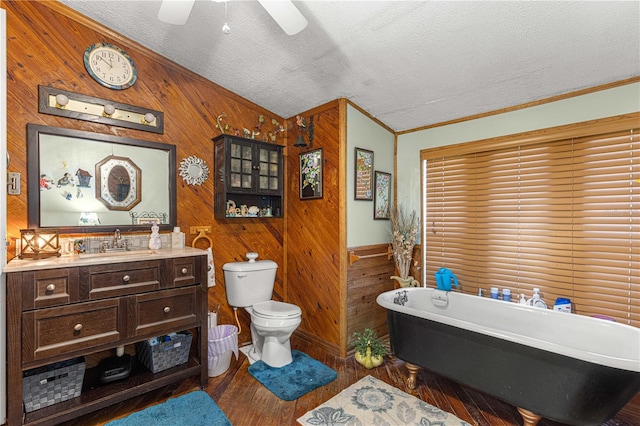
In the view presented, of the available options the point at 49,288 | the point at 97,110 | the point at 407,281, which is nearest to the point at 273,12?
the point at 97,110

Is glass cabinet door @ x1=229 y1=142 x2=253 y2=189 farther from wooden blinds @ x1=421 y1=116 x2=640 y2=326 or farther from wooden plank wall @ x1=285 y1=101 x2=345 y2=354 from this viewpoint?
wooden blinds @ x1=421 y1=116 x2=640 y2=326

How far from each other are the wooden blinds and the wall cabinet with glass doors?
5.20 ft

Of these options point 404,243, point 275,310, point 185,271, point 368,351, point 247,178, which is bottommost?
point 368,351

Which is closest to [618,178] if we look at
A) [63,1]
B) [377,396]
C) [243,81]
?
[377,396]

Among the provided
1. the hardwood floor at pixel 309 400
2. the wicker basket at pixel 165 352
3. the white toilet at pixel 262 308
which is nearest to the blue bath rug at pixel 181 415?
the hardwood floor at pixel 309 400

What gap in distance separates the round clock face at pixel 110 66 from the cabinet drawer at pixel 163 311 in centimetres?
164

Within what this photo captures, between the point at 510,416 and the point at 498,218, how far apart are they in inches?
60.5

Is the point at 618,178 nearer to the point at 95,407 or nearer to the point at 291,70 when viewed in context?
the point at 291,70

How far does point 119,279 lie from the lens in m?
1.99

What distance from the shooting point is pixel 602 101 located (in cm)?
224

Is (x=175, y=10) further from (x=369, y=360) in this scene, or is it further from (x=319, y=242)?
(x=369, y=360)

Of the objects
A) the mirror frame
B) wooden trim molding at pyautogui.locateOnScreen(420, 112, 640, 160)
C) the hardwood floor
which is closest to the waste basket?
the hardwood floor

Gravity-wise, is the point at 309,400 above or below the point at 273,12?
below

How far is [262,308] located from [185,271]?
0.80 metres
